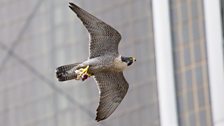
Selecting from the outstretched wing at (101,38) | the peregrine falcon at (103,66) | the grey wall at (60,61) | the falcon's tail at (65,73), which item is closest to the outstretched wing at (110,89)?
the peregrine falcon at (103,66)

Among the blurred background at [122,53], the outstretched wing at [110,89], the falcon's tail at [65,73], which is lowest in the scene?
the blurred background at [122,53]

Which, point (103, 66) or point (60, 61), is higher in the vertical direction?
point (103, 66)

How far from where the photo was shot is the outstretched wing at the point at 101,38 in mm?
22062

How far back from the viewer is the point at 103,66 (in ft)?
70.9

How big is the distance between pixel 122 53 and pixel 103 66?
5476 centimetres

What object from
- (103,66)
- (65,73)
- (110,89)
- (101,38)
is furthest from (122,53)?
(65,73)

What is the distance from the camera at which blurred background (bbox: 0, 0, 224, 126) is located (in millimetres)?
73562

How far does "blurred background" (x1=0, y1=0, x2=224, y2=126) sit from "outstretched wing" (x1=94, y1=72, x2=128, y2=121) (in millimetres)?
48163

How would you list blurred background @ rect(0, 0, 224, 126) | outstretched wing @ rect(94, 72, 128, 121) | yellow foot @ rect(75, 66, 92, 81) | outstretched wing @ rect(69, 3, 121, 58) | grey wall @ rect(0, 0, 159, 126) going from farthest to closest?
grey wall @ rect(0, 0, 159, 126) → blurred background @ rect(0, 0, 224, 126) → outstretched wing @ rect(94, 72, 128, 121) → outstretched wing @ rect(69, 3, 121, 58) → yellow foot @ rect(75, 66, 92, 81)

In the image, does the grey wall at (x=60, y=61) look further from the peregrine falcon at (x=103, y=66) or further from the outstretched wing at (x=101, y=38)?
the outstretched wing at (x=101, y=38)

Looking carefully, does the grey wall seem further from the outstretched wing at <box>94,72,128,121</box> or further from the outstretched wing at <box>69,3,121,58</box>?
the outstretched wing at <box>69,3,121,58</box>

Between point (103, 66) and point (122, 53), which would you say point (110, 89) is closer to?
point (103, 66)

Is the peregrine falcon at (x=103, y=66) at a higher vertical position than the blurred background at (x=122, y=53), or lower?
higher

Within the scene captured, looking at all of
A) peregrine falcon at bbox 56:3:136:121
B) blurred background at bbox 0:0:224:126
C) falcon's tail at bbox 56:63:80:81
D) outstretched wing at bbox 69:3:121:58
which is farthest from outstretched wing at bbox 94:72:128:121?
blurred background at bbox 0:0:224:126
